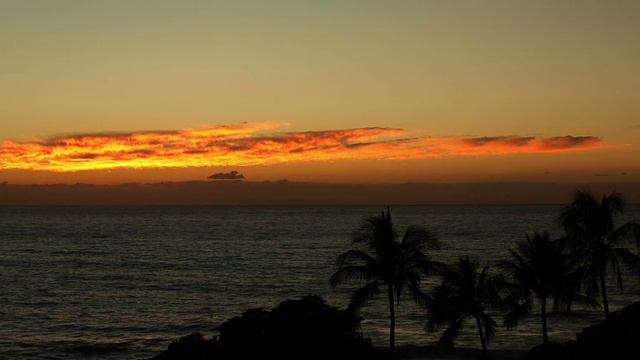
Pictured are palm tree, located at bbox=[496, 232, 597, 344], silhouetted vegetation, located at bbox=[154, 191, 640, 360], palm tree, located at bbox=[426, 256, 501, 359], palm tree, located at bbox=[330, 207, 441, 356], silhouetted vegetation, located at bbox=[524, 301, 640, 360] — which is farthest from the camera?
palm tree, located at bbox=[496, 232, 597, 344]

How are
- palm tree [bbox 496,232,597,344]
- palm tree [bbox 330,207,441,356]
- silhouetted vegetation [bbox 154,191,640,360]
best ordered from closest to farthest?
1. silhouetted vegetation [bbox 154,191,640,360]
2. palm tree [bbox 330,207,441,356]
3. palm tree [bbox 496,232,597,344]

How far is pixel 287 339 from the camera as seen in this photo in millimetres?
26984

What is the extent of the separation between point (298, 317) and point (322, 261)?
81.8 metres

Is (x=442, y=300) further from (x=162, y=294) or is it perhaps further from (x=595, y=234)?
(x=162, y=294)

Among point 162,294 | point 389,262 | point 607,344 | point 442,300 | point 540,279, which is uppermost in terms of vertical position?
point 389,262

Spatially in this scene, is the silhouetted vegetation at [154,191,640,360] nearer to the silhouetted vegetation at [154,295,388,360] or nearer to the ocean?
the silhouetted vegetation at [154,295,388,360]

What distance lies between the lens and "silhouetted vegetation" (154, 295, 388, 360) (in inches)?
1053

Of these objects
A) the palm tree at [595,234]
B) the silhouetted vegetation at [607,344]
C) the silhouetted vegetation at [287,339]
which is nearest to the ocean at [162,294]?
the palm tree at [595,234]

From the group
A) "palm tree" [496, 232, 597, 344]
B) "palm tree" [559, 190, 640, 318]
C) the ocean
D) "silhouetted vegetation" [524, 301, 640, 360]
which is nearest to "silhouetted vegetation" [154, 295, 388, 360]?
"silhouetted vegetation" [524, 301, 640, 360]

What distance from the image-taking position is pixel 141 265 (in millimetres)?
106812

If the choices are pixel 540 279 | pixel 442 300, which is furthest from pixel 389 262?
pixel 540 279

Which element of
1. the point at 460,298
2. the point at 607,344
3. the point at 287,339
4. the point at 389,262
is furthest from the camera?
the point at 460,298

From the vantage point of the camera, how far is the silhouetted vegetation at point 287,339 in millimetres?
26734

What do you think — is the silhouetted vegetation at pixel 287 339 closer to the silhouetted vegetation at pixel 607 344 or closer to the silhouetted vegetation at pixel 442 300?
the silhouetted vegetation at pixel 442 300
